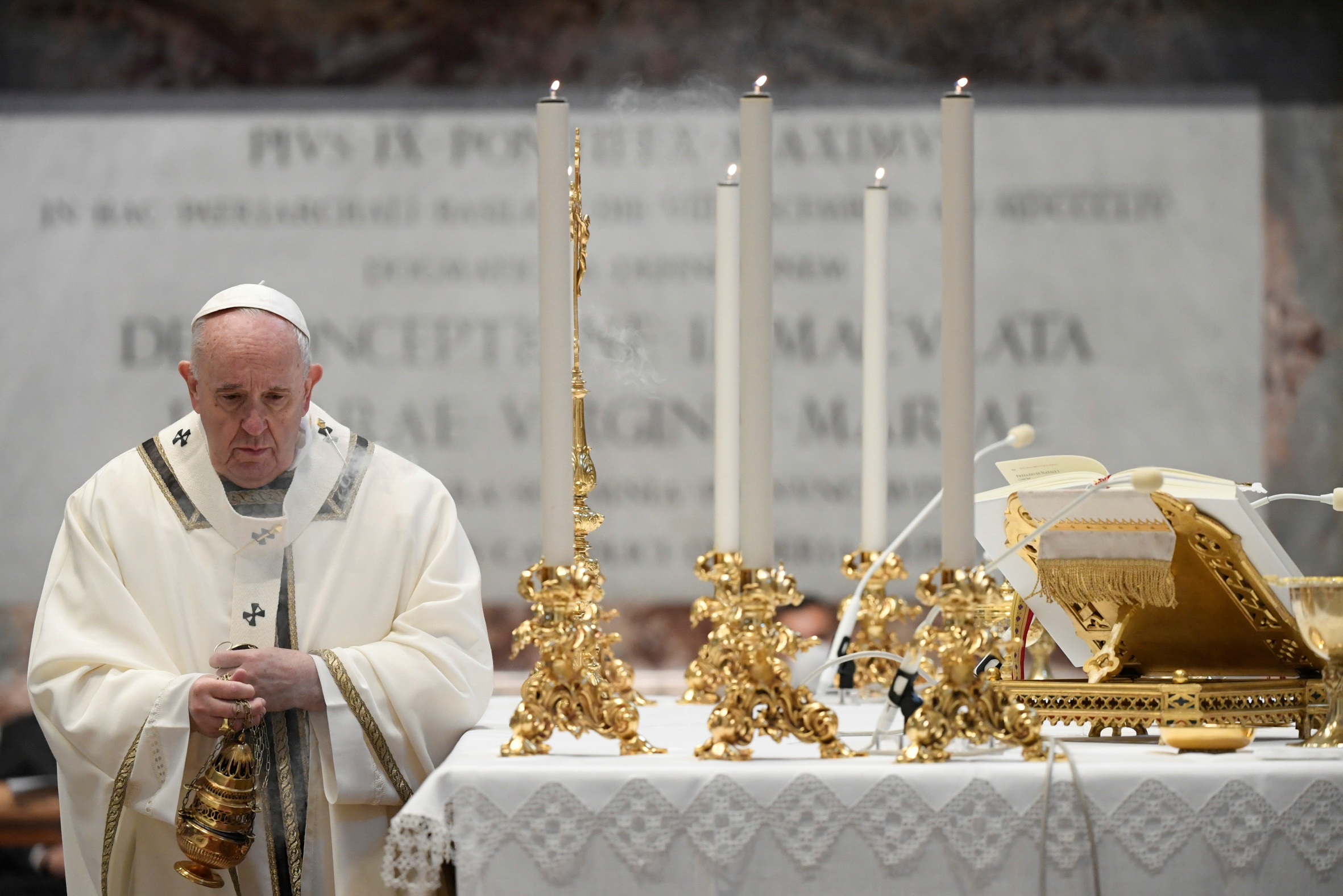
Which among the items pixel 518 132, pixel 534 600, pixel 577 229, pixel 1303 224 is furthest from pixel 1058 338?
pixel 534 600

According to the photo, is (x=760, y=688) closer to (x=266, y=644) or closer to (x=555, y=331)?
(x=555, y=331)

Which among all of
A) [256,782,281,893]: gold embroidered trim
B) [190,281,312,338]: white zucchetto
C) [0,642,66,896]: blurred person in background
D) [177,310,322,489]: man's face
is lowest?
[0,642,66,896]: blurred person in background

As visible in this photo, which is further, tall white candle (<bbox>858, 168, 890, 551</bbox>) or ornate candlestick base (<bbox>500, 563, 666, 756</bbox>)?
tall white candle (<bbox>858, 168, 890, 551</bbox>)

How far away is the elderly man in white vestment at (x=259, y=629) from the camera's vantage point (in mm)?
2385

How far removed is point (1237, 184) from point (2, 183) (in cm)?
461

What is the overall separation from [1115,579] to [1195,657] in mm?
236

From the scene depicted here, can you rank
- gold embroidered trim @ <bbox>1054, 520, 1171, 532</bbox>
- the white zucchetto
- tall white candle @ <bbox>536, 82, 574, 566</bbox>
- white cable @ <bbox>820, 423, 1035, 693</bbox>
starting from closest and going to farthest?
tall white candle @ <bbox>536, 82, 574, 566</bbox> < gold embroidered trim @ <bbox>1054, 520, 1171, 532</bbox> < white cable @ <bbox>820, 423, 1035, 693</bbox> < the white zucchetto

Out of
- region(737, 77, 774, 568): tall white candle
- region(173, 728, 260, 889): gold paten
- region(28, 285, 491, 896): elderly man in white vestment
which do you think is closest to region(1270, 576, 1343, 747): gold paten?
region(737, 77, 774, 568): tall white candle

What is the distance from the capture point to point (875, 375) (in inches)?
100

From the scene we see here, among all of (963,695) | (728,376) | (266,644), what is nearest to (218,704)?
(266,644)

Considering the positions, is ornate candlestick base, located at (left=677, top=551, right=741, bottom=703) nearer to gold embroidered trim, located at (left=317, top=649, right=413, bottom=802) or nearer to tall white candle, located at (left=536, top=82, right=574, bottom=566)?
tall white candle, located at (left=536, top=82, right=574, bottom=566)

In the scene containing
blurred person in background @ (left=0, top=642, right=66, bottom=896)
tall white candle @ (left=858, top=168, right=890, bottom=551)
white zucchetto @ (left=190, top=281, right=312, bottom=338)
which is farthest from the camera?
blurred person in background @ (left=0, top=642, right=66, bottom=896)

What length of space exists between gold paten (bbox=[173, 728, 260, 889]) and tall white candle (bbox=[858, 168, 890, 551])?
3.84ft

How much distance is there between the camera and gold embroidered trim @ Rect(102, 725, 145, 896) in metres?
2.36
